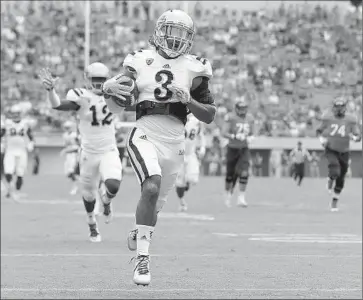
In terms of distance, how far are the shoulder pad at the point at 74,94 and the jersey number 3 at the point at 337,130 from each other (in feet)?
22.5

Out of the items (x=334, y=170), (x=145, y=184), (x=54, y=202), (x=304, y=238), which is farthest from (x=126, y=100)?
(x=54, y=202)

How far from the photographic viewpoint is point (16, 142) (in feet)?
68.3

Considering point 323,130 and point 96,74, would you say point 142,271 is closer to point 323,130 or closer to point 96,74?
point 96,74

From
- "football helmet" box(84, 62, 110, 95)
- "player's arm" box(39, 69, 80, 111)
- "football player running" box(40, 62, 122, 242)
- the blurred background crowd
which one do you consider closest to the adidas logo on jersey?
"player's arm" box(39, 69, 80, 111)

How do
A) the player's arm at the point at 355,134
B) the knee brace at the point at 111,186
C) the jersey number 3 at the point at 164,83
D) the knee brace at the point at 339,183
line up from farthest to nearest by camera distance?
1. the knee brace at the point at 339,183
2. the player's arm at the point at 355,134
3. the knee brace at the point at 111,186
4. the jersey number 3 at the point at 164,83

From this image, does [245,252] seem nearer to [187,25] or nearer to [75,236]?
[75,236]

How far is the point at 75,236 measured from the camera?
1386cm

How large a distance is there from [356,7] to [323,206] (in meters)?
22.8

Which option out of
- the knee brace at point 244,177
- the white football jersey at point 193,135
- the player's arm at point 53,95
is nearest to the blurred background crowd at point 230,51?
the knee brace at point 244,177

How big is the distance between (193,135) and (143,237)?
38.7ft

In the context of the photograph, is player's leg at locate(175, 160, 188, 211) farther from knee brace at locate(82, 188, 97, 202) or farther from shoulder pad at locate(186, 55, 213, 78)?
shoulder pad at locate(186, 55, 213, 78)

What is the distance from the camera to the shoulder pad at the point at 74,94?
35.5 feet

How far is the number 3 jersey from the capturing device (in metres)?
16.8

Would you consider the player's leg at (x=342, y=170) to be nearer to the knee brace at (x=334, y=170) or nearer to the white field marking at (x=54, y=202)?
the knee brace at (x=334, y=170)
